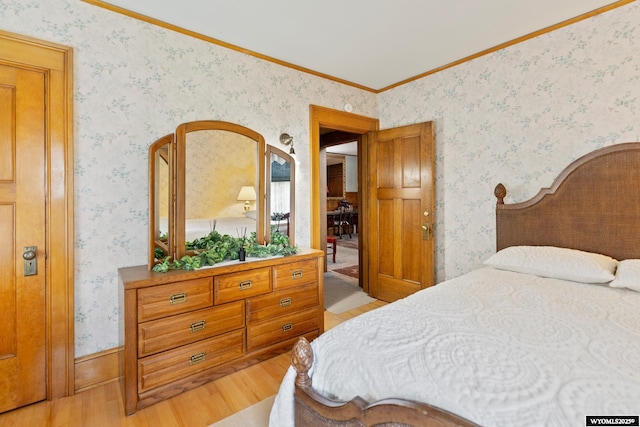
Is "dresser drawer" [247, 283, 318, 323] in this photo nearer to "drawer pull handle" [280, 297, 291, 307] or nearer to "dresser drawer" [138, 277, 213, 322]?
"drawer pull handle" [280, 297, 291, 307]

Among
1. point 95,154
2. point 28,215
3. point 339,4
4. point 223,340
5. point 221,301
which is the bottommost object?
point 223,340

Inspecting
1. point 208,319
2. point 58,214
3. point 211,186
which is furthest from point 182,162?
point 208,319

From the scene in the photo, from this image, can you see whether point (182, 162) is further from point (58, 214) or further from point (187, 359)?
point (187, 359)

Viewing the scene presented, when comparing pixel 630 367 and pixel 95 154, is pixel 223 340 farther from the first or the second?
pixel 630 367

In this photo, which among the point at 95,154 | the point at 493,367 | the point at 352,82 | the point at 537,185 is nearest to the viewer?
the point at 493,367

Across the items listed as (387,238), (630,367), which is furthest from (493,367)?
(387,238)

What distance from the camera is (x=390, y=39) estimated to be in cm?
256

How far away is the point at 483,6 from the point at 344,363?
98.5 inches

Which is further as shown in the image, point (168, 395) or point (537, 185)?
point (537, 185)

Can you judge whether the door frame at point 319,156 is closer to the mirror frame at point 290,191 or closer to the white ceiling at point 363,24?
the mirror frame at point 290,191

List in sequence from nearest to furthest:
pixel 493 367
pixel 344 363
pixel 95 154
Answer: pixel 493 367, pixel 344 363, pixel 95 154

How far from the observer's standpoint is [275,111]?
2.93m

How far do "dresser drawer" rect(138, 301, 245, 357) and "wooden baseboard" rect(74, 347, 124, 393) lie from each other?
30 centimetres

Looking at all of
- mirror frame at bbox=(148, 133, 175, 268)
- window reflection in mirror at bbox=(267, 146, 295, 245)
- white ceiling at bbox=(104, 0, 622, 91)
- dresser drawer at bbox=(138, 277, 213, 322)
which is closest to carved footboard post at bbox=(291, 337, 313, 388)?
dresser drawer at bbox=(138, 277, 213, 322)
